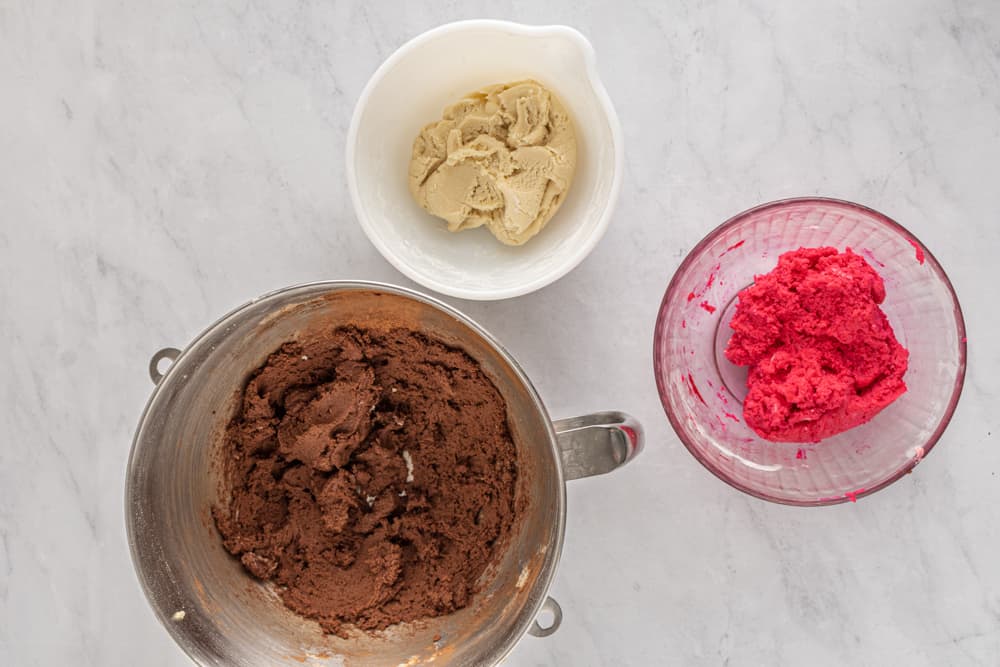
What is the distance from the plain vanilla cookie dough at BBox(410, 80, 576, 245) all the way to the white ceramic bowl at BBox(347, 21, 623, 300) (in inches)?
1.3

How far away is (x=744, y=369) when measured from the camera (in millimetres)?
1496

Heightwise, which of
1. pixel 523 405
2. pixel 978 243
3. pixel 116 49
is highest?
pixel 116 49

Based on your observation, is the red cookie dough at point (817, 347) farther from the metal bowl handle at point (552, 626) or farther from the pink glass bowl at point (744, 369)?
the metal bowl handle at point (552, 626)

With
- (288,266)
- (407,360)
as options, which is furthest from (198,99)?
(407,360)

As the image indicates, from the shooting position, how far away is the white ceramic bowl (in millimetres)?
1384

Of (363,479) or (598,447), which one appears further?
(363,479)

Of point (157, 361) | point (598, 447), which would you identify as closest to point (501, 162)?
point (598, 447)

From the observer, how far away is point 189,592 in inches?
53.1

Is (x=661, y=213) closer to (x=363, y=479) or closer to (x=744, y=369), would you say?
(x=744, y=369)

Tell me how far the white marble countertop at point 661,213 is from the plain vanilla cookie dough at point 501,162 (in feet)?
0.60

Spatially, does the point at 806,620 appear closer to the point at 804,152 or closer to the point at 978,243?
the point at 978,243

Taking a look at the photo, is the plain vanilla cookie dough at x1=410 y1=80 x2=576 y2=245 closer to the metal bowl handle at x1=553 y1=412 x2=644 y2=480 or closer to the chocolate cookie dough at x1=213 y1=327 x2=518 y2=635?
the chocolate cookie dough at x1=213 y1=327 x2=518 y2=635

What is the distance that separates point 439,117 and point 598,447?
0.73 m

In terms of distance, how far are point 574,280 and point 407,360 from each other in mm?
388
